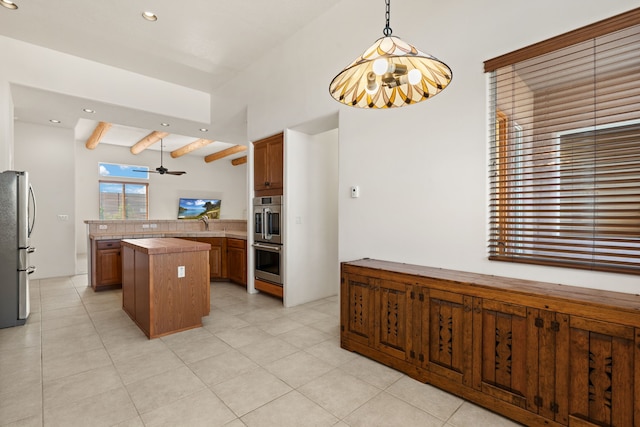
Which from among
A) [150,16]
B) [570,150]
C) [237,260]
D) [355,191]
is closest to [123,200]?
[237,260]

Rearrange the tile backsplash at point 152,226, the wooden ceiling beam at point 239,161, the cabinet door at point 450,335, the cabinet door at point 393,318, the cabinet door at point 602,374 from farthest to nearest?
1. the wooden ceiling beam at point 239,161
2. the tile backsplash at point 152,226
3. the cabinet door at point 393,318
4. the cabinet door at point 450,335
5. the cabinet door at point 602,374

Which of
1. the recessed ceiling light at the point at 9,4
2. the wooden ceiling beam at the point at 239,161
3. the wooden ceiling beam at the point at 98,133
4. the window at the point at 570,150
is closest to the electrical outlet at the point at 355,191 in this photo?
the window at the point at 570,150

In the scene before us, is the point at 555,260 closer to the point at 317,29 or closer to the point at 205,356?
the point at 205,356

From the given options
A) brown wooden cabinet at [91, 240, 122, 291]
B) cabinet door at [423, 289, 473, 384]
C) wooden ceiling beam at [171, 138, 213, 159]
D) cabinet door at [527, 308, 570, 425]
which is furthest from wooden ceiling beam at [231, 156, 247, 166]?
cabinet door at [527, 308, 570, 425]

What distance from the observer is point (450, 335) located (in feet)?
6.99

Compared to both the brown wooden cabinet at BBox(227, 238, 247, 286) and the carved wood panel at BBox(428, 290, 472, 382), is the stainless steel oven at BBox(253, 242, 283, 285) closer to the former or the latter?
the brown wooden cabinet at BBox(227, 238, 247, 286)

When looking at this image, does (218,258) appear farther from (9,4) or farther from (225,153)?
(225,153)

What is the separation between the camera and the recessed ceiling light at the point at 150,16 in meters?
3.37

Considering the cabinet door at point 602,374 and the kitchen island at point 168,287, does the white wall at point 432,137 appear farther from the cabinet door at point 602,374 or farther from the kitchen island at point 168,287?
the kitchen island at point 168,287

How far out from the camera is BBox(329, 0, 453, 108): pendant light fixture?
1.52 meters

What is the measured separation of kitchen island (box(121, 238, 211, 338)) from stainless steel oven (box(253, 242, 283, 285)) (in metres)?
1.03

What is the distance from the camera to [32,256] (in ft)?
19.1

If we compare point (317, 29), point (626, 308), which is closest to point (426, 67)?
point (626, 308)

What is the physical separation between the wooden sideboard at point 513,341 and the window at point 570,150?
0.30 m
